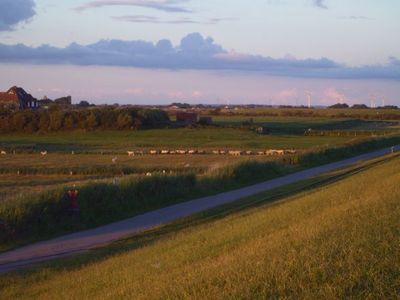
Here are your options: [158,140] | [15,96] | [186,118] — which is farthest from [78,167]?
[15,96]

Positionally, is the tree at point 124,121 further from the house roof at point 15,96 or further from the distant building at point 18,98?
the house roof at point 15,96

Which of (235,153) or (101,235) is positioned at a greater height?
(101,235)

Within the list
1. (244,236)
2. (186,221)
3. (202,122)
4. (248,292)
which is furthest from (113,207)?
(202,122)

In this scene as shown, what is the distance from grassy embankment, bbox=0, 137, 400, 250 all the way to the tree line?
2511 inches

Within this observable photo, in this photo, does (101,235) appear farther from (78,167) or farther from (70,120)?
(70,120)

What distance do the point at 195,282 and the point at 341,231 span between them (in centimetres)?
266

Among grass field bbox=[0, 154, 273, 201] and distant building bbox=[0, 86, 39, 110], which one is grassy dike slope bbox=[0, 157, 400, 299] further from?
distant building bbox=[0, 86, 39, 110]

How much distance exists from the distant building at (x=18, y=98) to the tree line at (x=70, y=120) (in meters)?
27.5

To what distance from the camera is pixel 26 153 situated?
6706cm

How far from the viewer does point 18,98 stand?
133 meters

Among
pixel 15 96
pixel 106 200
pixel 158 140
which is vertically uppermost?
pixel 15 96

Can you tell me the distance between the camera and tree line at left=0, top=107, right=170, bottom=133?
100750mm

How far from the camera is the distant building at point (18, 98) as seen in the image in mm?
131625

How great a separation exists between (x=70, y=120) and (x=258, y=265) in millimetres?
94056
